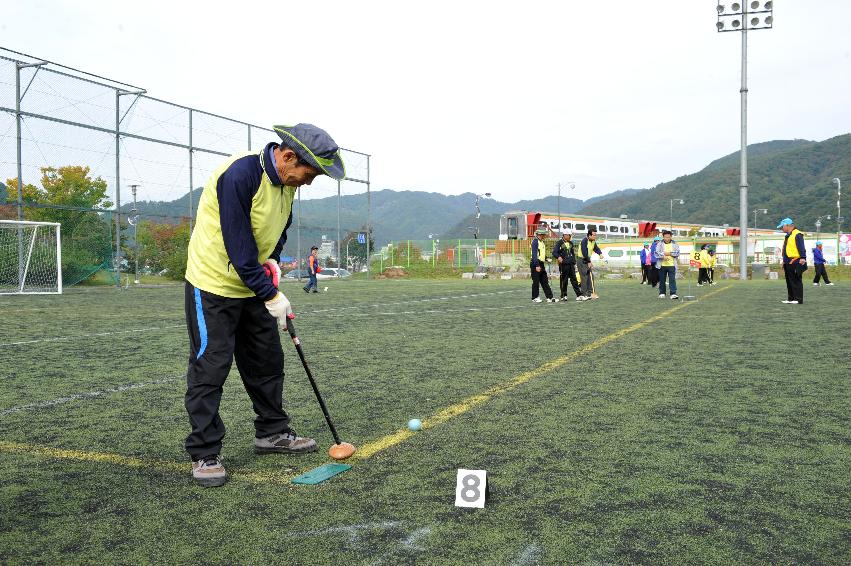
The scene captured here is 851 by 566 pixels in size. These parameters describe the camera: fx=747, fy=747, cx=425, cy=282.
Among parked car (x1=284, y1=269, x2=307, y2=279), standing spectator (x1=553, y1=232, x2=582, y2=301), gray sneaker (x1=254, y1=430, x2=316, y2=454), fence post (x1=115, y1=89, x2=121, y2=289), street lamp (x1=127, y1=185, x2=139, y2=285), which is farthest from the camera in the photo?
parked car (x1=284, y1=269, x2=307, y2=279)

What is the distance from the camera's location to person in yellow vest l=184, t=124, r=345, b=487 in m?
3.74

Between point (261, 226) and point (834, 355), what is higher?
point (261, 226)

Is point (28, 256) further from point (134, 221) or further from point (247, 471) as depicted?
point (247, 471)

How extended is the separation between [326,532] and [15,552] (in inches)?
45.6

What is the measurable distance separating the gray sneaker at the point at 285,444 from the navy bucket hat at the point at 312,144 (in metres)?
1.53

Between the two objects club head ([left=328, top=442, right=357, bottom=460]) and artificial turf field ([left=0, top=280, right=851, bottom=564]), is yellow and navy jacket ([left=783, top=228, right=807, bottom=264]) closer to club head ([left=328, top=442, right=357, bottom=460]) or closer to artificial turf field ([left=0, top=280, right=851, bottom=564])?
artificial turf field ([left=0, top=280, right=851, bottom=564])

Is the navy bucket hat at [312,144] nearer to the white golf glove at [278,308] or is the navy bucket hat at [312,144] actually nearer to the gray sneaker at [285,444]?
the white golf glove at [278,308]

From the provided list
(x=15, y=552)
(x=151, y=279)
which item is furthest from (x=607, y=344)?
(x=151, y=279)

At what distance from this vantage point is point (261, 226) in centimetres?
390

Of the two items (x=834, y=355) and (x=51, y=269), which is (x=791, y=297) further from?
(x=51, y=269)

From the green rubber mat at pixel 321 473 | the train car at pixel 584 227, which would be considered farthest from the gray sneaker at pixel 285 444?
the train car at pixel 584 227

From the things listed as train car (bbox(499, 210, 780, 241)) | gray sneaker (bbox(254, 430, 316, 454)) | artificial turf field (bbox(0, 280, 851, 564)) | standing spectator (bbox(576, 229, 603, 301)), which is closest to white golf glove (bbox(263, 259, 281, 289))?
gray sneaker (bbox(254, 430, 316, 454))

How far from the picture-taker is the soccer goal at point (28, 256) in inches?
875

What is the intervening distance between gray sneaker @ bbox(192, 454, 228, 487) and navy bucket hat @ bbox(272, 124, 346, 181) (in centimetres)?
156
